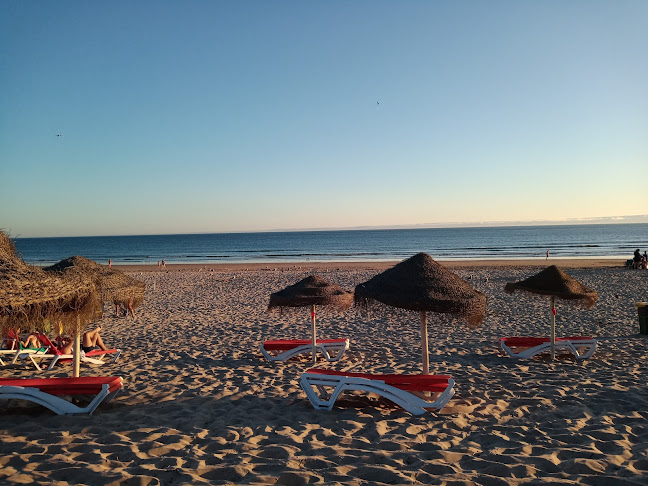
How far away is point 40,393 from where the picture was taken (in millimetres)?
5277

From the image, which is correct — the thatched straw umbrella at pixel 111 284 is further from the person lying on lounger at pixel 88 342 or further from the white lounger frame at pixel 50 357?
the person lying on lounger at pixel 88 342

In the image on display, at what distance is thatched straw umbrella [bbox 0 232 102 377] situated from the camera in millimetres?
4551

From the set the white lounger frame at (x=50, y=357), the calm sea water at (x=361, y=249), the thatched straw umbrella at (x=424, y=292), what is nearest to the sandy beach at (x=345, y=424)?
the white lounger frame at (x=50, y=357)

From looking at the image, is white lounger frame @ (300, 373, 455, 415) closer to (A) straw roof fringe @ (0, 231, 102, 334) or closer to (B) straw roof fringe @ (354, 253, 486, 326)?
(B) straw roof fringe @ (354, 253, 486, 326)

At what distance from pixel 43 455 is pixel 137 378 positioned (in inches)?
108

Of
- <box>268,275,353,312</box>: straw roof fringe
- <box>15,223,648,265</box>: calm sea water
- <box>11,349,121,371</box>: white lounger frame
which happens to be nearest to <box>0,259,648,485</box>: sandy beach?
<box>11,349,121,371</box>: white lounger frame

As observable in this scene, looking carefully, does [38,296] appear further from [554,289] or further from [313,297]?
[554,289]

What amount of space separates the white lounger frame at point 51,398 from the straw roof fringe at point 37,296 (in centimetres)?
79

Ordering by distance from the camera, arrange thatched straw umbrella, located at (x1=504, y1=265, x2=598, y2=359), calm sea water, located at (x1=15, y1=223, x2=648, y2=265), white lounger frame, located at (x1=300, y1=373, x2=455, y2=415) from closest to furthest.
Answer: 1. white lounger frame, located at (x1=300, y1=373, x2=455, y2=415)
2. thatched straw umbrella, located at (x1=504, y1=265, x2=598, y2=359)
3. calm sea water, located at (x1=15, y1=223, x2=648, y2=265)

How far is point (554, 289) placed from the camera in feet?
25.9

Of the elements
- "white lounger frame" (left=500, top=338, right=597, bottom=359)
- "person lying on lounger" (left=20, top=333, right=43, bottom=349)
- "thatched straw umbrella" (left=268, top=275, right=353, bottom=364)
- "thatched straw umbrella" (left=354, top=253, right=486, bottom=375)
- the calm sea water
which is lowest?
the calm sea water

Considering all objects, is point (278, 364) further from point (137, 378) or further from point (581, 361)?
point (581, 361)

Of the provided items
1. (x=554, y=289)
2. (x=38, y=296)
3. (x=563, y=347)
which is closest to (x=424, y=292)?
(x=554, y=289)

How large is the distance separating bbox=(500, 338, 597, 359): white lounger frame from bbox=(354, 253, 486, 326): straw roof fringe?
115 inches
